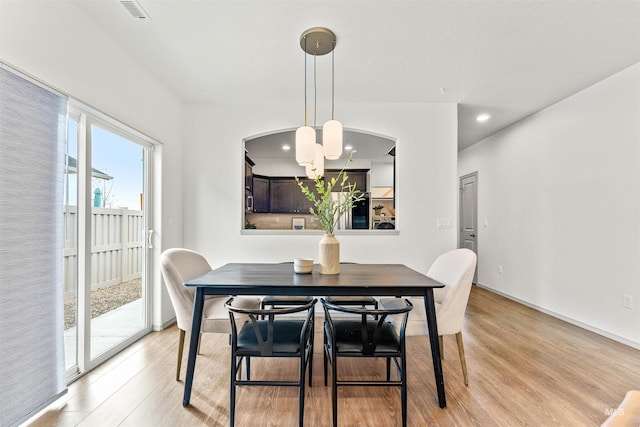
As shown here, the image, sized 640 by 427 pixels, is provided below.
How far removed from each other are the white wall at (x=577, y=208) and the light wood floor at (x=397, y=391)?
661 mm

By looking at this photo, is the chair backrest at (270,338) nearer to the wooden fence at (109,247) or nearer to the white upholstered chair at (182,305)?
the white upholstered chair at (182,305)

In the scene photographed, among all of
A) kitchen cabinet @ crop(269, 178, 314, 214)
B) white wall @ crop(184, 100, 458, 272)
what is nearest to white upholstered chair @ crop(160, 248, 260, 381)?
white wall @ crop(184, 100, 458, 272)

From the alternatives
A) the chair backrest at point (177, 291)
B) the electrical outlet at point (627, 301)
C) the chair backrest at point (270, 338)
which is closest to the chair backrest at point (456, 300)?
the chair backrest at point (270, 338)

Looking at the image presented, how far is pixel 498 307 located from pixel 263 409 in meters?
3.54

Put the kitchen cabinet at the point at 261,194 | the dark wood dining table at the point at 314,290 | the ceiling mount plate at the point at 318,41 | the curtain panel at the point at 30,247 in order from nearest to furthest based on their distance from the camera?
the curtain panel at the point at 30,247
the dark wood dining table at the point at 314,290
the ceiling mount plate at the point at 318,41
the kitchen cabinet at the point at 261,194

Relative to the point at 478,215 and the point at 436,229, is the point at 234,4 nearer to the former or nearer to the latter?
the point at 436,229

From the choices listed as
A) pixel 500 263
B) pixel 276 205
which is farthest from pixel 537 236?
pixel 276 205

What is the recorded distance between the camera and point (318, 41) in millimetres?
2326

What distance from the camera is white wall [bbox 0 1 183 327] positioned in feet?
5.28

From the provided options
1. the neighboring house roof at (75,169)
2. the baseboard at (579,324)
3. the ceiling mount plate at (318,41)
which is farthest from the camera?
the baseboard at (579,324)

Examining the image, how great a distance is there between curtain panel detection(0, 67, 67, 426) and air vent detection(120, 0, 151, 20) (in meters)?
0.75

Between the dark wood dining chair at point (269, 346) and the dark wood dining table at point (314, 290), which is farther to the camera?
the dark wood dining table at point (314, 290)

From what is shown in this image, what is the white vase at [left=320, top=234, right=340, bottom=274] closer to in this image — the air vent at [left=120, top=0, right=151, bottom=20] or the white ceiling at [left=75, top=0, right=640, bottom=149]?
the white ceiling at [left=75, top=0, right=640, bottom=149]

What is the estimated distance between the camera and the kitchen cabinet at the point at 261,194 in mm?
6312
